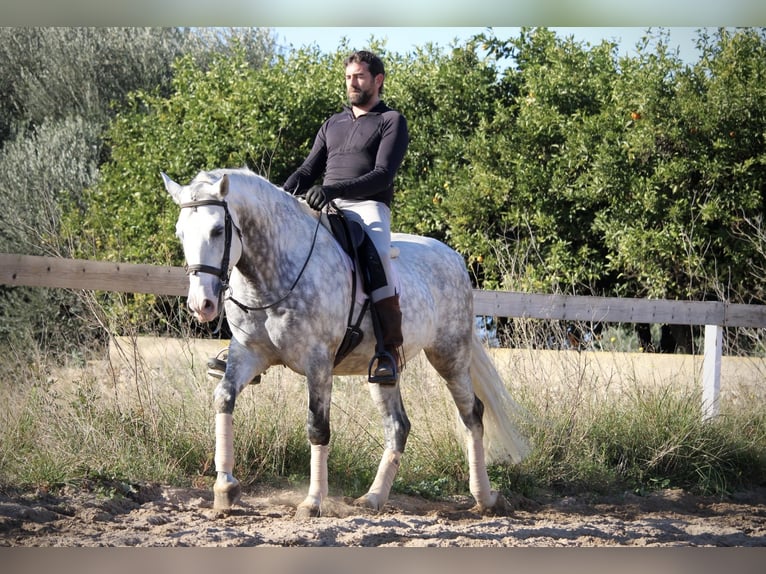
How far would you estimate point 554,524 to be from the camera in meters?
4.77

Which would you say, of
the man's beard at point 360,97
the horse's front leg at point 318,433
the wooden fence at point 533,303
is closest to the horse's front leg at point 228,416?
the horse's front leg at point 318,433

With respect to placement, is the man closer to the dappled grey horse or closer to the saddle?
the saddle

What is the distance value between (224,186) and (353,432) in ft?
7.52

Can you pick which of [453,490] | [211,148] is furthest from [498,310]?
[211,148]

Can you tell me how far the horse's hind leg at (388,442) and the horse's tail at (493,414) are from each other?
2.08 ft

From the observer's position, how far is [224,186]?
3.77m

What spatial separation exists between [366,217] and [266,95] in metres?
5.26

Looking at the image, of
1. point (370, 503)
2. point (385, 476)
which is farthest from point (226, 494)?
point (385, 476)

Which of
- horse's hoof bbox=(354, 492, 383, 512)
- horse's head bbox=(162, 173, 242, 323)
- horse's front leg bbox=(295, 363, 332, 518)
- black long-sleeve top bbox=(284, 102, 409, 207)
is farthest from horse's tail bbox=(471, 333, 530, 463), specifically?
horse's head bbox=(162, 173, 242, 323)

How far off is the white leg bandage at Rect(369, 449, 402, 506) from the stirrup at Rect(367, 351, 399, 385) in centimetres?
61

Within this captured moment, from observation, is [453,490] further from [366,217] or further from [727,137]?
[727,137]

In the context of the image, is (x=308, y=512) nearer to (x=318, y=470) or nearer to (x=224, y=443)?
(x=318, y=470)

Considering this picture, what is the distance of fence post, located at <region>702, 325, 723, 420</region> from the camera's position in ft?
20.6
